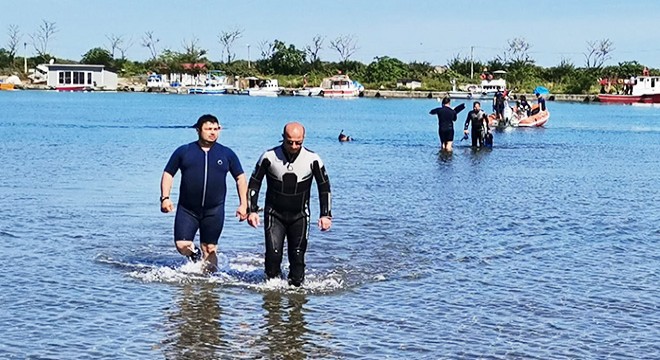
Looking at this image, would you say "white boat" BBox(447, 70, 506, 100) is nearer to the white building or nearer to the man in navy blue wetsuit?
the white building

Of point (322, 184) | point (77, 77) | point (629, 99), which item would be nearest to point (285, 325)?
point (322, 184)

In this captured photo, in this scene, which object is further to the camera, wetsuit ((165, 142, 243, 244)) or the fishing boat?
the fishing boat

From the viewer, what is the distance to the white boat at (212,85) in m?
140

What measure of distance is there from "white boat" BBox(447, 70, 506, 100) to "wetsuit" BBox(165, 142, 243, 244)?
10530 cm

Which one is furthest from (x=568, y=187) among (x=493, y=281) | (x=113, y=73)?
(x=113, y=73)

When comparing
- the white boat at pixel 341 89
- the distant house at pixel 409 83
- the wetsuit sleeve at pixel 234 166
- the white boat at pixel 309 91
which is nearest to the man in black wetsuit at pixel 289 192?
the wetsuit sleeve at pixel 234 166

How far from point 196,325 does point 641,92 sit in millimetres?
108432

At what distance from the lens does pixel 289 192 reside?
33.3ft

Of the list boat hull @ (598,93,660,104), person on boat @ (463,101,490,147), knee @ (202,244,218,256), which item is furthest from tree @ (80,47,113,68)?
knee @ (202,244,218,256)

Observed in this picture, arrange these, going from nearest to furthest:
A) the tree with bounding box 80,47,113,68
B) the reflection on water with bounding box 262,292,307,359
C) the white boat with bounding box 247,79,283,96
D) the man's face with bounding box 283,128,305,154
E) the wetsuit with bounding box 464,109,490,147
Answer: the reflection on water with bounding box 262,292,307,359, the man's face with bounding box 283,128,305,154, the wetsuit with bounding box 464,109,490,147, the white boat with bounding box 247,79,283,96, the tree with bounding box 80,47,113,68

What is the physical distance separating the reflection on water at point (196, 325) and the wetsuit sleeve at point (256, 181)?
0.92 meters

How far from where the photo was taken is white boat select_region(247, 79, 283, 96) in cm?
13538

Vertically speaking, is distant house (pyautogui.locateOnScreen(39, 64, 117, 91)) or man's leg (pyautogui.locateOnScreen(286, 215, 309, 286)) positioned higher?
distant house (pyautogui.locateOnScreen(39, 64, 117, 91))

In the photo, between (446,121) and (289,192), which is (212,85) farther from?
(289,192)
